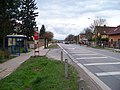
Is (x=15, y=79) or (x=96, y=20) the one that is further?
(x=96, y=20)

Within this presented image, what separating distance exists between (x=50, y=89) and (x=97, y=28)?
2994 inches

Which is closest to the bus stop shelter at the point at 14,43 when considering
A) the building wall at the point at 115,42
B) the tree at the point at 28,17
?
the tree at the point at 28,17

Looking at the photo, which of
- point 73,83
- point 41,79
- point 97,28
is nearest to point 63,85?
point 73,83

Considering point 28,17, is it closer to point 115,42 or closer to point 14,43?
point 115,42

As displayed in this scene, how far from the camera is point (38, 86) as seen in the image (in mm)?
10555

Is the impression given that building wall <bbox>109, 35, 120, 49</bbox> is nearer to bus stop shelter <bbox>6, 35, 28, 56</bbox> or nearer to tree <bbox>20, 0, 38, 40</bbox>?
tree <bbox>20, 0, 38, 40</bbox>

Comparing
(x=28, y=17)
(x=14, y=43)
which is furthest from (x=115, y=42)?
(x=14, y=43)

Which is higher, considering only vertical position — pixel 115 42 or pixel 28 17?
pixel 28 17

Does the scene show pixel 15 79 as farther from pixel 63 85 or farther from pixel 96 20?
pixel 96 20

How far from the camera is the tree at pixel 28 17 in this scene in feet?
213

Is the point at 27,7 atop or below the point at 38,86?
atop

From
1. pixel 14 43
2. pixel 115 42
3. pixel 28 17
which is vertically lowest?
pixel 115 42

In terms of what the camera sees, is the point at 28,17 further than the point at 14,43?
Yes

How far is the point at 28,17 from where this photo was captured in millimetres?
67375
